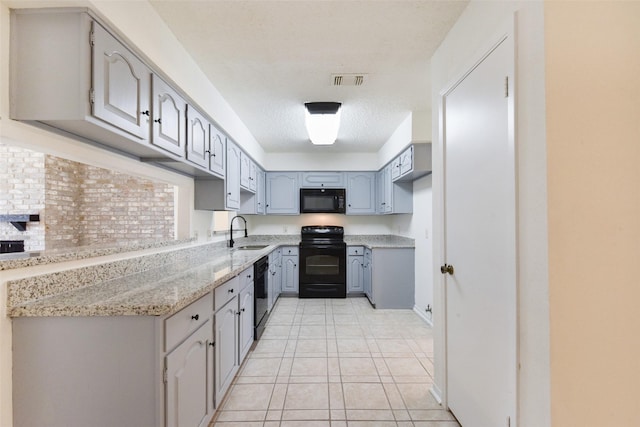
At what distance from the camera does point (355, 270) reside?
485 cm

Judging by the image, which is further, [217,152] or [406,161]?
[406,161]

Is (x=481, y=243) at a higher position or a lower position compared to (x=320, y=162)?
lower

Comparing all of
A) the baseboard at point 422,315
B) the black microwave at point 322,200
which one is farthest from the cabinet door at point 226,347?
the black microwave at point 322,200

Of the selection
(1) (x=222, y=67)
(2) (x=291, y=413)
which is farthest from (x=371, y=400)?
(1) (x=222, y=67)

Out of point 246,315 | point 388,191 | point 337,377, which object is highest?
point 388,191

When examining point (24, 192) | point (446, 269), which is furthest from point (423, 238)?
point (24, 192)

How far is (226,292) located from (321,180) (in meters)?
3.37

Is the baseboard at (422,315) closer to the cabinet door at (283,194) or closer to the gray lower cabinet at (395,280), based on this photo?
the gray lower cabinet at (395,280)

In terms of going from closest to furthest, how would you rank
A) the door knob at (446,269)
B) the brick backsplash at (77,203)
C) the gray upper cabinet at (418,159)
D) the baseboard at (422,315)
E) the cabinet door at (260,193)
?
the door knob at (446,269)
the brick backsplash at (77,203)
the gray upper cabinet at (418,159)
the baseboard at (422,315)
the cabinet door at (260,193)

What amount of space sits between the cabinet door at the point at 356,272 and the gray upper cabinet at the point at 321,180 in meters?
1.27

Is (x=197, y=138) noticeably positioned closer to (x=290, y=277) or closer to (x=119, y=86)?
(x=119, y=86)

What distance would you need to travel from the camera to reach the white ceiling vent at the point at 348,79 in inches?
96.4

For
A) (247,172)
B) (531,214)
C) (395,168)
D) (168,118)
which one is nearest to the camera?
(531,214)

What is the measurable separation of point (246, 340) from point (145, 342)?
1.52 meters
